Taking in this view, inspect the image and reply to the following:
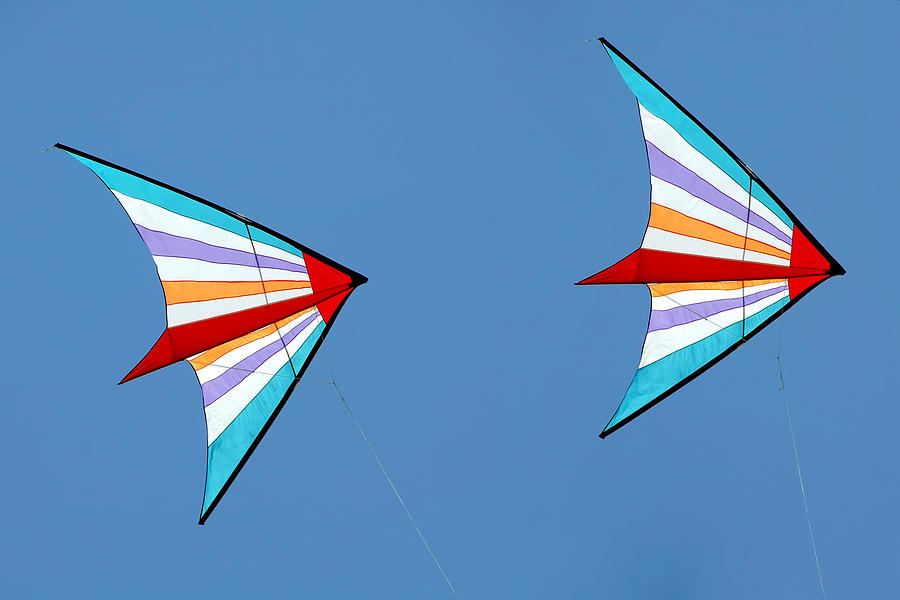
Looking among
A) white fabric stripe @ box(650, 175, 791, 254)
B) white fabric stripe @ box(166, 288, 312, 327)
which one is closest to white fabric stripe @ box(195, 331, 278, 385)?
white fabric stripe @ box(166, 288, 312, 327)

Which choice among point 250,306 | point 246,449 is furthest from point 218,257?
point 246,449

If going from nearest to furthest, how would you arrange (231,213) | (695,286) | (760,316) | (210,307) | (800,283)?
(231,213) → (210,307) → (800,283) → (760,316) → (695,286)

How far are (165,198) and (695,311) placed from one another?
11.0 feet

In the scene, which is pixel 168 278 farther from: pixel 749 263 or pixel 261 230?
pixel 749 263

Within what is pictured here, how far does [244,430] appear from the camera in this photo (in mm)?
6004

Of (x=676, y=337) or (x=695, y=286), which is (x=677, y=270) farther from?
(x=676, y=337)

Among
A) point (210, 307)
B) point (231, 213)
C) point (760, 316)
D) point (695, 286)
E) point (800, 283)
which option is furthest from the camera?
point (695, 286)

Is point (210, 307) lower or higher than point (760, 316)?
higher

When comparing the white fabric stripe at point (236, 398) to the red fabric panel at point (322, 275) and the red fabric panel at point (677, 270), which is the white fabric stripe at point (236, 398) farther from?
the red fabric panel at point (677, 270)

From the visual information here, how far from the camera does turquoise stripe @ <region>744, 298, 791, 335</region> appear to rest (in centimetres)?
599

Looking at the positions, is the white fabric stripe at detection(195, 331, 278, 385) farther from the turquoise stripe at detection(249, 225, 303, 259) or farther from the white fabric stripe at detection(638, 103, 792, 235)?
the white fabric stripe at detection(638, 103, 792, 235)

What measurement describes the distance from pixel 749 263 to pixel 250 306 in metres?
3.07

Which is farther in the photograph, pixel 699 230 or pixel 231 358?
pixel 231 358

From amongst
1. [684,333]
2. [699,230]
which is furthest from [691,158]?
[684,333]
